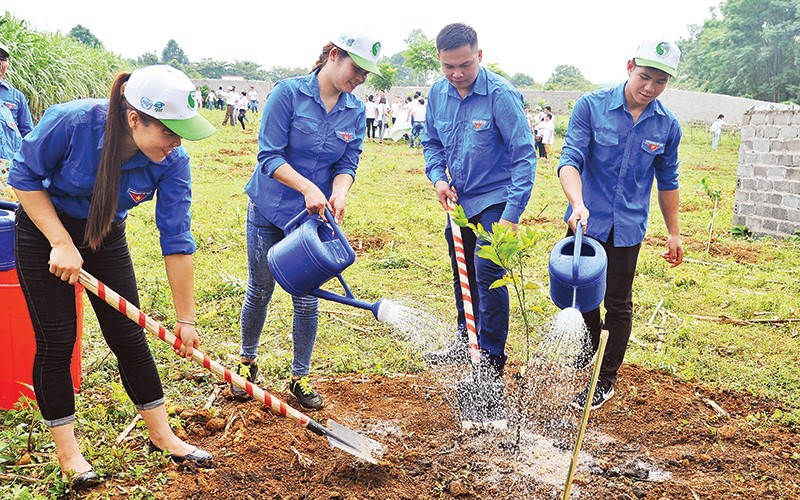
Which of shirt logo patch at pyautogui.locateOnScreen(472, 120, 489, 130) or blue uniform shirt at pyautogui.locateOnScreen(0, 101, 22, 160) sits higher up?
shirt logo patch at pyautogui.locateOnScreen(472, 120, 489, 130)

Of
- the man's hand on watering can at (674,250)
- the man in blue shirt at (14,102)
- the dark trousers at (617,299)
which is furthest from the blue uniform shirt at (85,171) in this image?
the man in blue shirt at (14,102)

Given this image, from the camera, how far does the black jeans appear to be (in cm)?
249

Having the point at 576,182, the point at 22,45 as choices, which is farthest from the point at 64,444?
the point at 22,45

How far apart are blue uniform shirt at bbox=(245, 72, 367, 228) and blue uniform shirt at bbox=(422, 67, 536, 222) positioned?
0.54m

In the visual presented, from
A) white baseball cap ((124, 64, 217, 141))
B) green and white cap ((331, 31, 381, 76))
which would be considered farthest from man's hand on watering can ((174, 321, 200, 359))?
green and white cap ((331, 31, 381, 76))

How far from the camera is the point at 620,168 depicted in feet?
11.1

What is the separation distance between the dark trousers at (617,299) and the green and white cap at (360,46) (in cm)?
128

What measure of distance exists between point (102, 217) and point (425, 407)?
→ 6.22 ft

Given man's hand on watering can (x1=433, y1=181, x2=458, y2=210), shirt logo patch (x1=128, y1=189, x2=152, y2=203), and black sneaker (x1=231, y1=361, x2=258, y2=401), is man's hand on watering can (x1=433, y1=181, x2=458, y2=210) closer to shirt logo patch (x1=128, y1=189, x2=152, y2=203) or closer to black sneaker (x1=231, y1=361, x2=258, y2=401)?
black sneaker (x1=231, y1=361, x2=258, y2=401)

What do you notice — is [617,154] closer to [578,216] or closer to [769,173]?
[578,216]

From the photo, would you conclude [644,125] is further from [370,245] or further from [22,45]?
[22,45]

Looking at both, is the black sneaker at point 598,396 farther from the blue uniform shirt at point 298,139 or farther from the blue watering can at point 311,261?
the blue uniform shirt at point 298,139

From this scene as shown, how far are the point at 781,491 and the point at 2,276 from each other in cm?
345

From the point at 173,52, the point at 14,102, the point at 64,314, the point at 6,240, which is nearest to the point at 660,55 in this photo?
the point at 64,314
